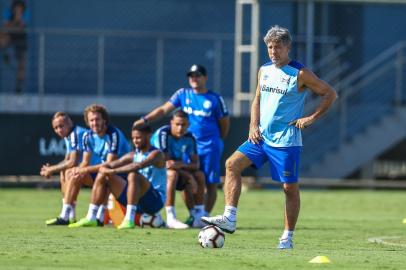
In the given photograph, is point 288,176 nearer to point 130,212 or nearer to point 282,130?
point 282,130

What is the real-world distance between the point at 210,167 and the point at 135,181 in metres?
1.70

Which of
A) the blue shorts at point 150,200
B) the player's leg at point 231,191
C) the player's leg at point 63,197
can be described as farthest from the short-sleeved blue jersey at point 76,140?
the player's leg at point 231,191

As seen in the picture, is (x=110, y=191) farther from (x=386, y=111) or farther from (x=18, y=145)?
(x=386, y=111)

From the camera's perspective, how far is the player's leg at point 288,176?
41.5ft

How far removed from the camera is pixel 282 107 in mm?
12703

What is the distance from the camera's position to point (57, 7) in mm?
28219

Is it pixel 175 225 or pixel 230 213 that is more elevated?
pixel 230 213

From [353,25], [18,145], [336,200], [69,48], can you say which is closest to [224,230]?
[336,200]

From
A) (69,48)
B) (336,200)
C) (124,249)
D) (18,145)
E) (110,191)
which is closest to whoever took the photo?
(124,249)

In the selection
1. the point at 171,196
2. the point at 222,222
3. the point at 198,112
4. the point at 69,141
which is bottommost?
the point at 171,196

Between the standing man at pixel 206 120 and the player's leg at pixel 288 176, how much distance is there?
4.08 m

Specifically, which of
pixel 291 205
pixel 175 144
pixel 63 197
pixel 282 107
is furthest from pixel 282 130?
pixel 63 197

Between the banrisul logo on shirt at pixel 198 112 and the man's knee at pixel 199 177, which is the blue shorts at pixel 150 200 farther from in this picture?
the banrisul logo on shirt at pixel 198 112

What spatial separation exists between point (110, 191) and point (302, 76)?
13.0 ft
